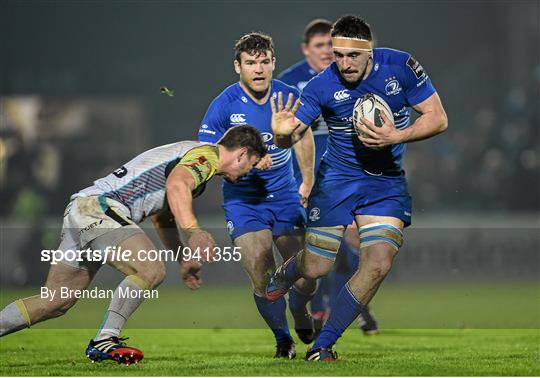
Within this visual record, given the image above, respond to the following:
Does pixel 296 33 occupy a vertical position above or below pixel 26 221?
above

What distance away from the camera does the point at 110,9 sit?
23625mm

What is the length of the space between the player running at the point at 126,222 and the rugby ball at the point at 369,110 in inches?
31.1

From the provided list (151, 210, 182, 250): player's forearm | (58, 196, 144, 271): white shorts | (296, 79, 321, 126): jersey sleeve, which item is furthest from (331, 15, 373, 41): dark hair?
(58, 196, 144, 271): white shorts

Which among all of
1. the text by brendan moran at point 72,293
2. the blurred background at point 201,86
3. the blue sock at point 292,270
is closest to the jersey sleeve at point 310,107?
the blue sock at point 292,270

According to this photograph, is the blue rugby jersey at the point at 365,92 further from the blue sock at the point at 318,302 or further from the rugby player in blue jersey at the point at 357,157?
the blue sock at the point at 318,302

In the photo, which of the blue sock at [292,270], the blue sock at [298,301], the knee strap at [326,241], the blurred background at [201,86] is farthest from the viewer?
the blurred background at [201,86]

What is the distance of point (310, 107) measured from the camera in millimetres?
9133

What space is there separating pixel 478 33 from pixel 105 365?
1713 cm

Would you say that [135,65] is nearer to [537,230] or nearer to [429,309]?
[537,230]

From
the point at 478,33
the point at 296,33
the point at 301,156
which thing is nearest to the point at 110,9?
the point at 296,33

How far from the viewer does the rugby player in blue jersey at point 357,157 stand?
877 cm

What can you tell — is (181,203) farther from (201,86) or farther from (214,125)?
(201,86)

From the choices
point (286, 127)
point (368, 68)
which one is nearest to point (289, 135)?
point (286, 127)

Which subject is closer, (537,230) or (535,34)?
(537,230)
